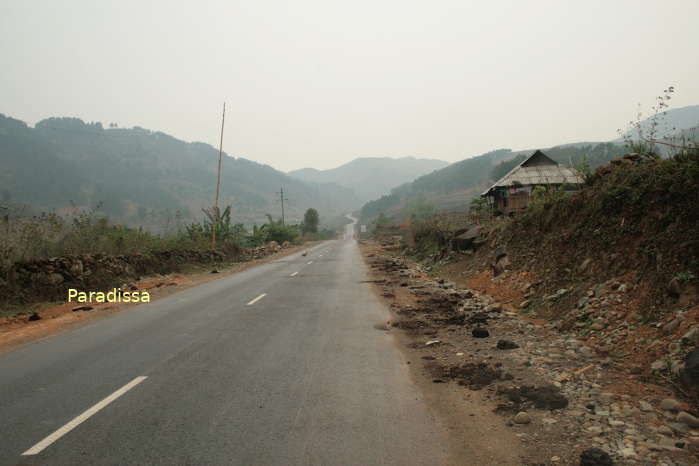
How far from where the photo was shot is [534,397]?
4.62 meters

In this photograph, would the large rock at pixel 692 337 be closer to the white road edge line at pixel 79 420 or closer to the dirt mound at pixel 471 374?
the dirt mound at pixel 471 374

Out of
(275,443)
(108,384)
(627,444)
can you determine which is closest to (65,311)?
(108,384)

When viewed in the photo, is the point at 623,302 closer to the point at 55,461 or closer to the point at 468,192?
the point at 55,461

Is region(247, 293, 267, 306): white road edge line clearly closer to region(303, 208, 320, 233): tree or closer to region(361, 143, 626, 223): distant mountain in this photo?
region(303, 208, 320, 233): tree

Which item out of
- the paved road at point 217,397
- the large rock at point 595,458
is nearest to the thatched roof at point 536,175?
the paved road at point 217,397

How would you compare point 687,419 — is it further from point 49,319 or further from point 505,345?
point 49,319

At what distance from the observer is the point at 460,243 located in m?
17.2

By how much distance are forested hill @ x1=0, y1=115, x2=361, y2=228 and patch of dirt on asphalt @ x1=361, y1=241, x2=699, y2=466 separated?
79.3m

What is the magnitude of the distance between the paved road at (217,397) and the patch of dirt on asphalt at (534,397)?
0.41m

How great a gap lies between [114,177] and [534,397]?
162 metres

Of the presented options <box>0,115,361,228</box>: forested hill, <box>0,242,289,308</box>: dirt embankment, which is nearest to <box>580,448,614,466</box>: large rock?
<box>0,242,289,308</box>: dirt embankment

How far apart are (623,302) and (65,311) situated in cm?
1301

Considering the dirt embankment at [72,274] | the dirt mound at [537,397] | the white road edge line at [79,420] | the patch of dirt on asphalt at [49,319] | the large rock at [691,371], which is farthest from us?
the dirt embankment at [72,274]

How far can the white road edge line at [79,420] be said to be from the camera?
3.79 m
